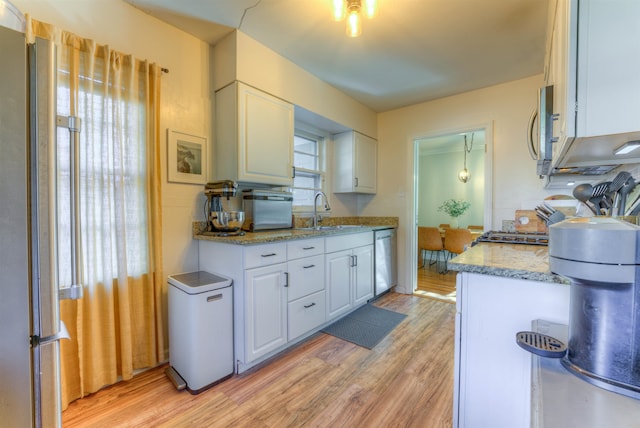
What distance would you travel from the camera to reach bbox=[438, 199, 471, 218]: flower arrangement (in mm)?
5406

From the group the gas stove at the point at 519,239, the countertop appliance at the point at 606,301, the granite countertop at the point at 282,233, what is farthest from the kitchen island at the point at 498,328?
the granite countertop at the point at 282,233

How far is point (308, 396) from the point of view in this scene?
163 centimetres

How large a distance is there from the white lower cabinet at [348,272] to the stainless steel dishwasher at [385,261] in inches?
5.3

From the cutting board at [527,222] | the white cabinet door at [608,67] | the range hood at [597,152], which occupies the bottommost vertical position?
the cutting board at [527,222]

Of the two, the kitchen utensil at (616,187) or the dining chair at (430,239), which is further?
the dining chair at (430,239)

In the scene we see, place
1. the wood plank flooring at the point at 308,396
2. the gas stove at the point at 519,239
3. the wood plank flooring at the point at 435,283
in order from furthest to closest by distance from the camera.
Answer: the wood plank flooring at the point at 435,283
the gas stove at the point at 519,239
the wood plank flooring at the point at 308,396

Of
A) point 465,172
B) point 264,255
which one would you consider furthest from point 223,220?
point 465,172

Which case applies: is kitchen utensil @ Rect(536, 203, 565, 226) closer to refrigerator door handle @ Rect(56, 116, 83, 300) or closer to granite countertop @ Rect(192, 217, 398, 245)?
granite countertop @ Rect(192, 217, 398, 245)

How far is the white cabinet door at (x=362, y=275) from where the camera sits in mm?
2855

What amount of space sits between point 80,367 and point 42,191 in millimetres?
1433

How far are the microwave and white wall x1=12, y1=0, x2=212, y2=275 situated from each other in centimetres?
44

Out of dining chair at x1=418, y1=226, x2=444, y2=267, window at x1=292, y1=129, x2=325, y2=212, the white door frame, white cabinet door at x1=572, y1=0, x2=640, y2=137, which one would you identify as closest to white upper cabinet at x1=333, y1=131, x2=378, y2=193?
window at x1=292, y1=129, x2=325, y2=212

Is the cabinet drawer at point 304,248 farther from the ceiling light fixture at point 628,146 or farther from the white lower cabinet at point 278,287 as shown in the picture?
the ceiling light fixture at point 628,146

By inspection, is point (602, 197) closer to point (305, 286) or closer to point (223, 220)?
point (305, 286)
